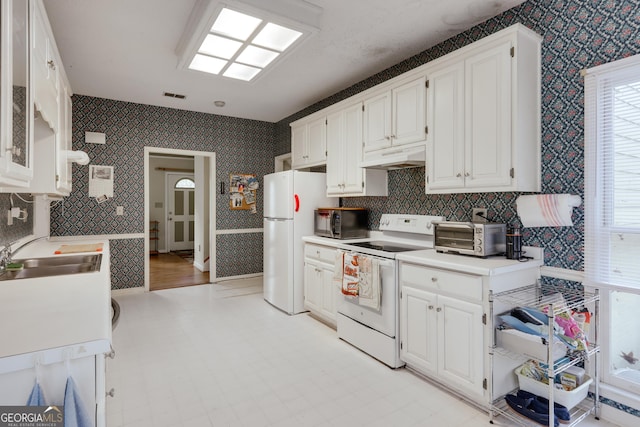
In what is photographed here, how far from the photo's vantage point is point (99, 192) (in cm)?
464

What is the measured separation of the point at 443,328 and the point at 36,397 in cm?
215

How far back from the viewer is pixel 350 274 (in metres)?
3.02

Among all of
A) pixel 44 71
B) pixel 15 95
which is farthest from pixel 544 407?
pixel 44 71

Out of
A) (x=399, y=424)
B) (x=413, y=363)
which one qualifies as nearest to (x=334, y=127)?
(x=413, y=363)

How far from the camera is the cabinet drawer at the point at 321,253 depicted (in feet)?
→ 11.6

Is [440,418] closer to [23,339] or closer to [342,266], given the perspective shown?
[342,266]

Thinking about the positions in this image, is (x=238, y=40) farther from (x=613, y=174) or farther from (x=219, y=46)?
(x=613, y=174)

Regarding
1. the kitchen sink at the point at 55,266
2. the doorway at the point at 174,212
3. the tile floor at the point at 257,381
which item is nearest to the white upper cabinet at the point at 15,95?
the kitchen sink at the point at 55,266

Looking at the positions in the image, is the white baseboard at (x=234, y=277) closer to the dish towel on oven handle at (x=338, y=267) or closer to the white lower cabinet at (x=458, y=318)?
the dish towel on oven handle at (x=338, y=267)

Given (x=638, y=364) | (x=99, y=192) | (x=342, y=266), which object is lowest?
(x=638, y=364)

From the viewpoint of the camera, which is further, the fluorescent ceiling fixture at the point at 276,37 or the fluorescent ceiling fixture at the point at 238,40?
the fluorescent ceiling fixture at the point at 276,37

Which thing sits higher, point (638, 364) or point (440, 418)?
point (638, 364)

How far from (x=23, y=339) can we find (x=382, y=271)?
224cm

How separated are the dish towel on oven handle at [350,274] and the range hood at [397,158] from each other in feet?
2.87
